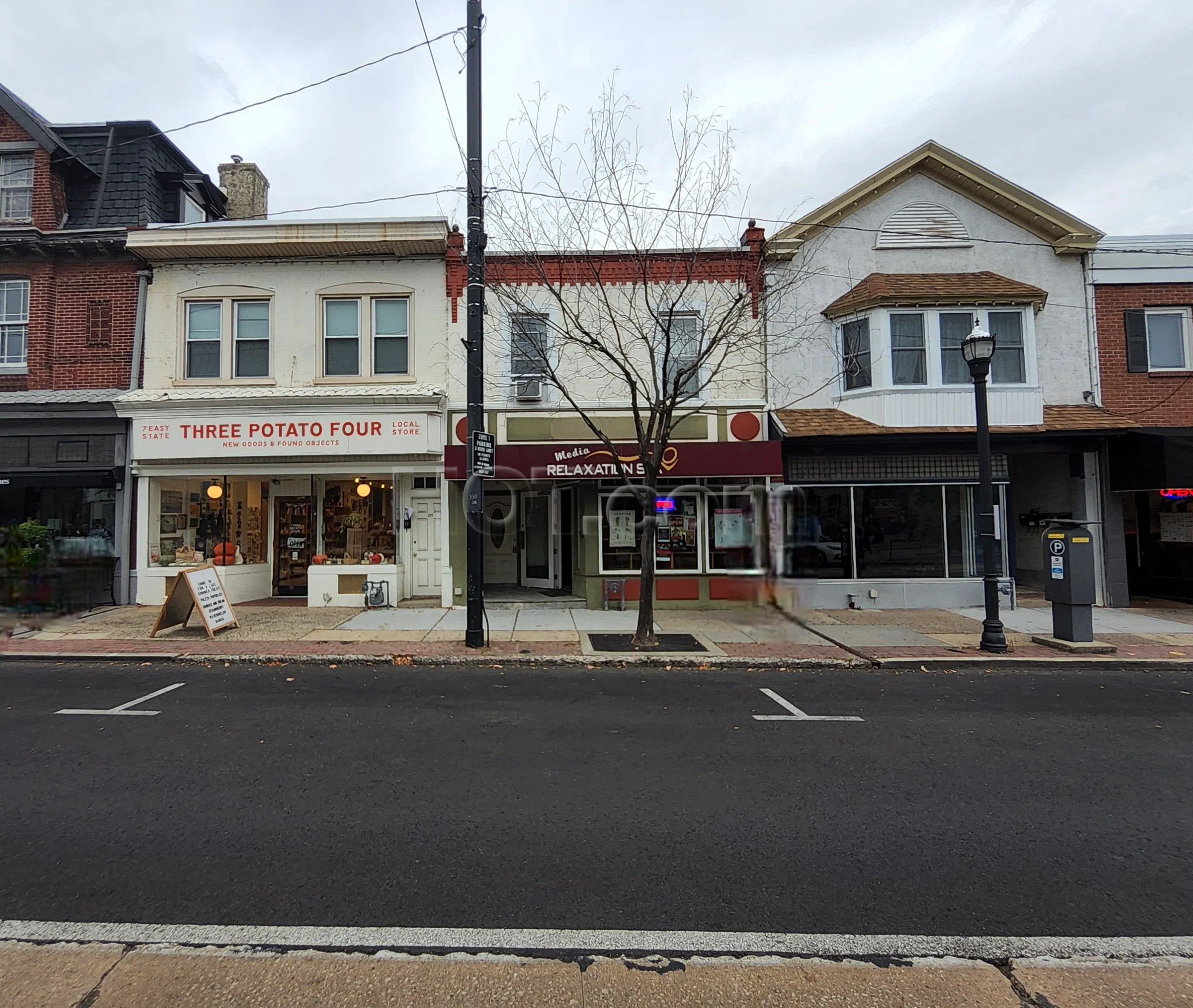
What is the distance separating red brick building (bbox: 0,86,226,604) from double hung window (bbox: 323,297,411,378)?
3.83 meters

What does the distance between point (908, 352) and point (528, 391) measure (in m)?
7.67

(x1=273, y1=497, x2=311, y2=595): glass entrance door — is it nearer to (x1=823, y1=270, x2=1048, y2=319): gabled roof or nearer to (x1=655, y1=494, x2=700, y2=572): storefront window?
(x1=655, y1=494, x2=700, y2=572): storefront window

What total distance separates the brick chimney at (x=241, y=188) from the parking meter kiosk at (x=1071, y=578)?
17435mm

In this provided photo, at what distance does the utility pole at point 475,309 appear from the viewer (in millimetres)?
9531

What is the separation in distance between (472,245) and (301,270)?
5.56 metres

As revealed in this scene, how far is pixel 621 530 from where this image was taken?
13172mm

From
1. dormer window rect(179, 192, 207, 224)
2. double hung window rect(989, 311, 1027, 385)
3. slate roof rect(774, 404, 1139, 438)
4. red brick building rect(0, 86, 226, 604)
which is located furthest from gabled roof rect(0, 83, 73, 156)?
double hung window rect(989, 311, 1027, 385)

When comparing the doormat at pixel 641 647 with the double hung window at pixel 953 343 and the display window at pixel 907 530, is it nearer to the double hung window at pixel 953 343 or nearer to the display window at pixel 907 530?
the display window at pixel 907 530

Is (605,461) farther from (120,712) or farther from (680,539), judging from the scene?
(120,712)

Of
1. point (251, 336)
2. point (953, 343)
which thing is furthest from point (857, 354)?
point (251, 336)

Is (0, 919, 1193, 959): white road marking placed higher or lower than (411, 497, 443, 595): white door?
lower

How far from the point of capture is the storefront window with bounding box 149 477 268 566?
43.1 ft

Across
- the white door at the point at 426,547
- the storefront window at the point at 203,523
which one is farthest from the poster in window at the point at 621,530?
the storefront window at the point at 203,523

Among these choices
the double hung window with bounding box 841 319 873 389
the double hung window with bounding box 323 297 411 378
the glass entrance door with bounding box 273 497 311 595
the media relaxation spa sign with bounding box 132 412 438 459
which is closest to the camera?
the media relaxation spa sign with bounding box 132 412 438 459
